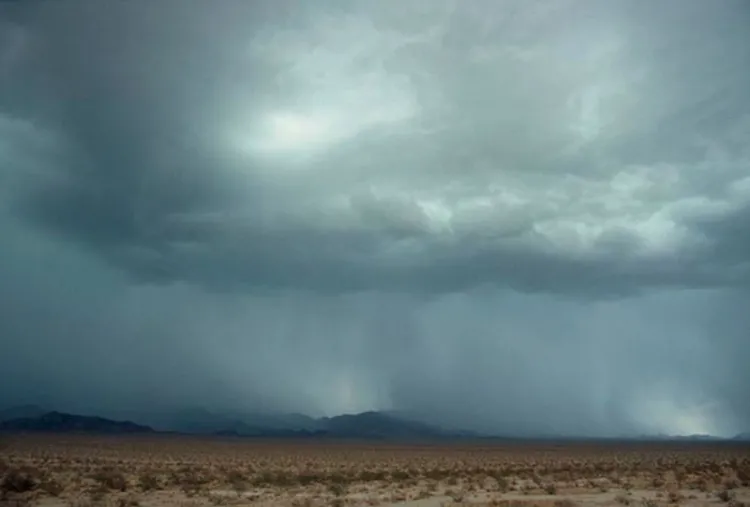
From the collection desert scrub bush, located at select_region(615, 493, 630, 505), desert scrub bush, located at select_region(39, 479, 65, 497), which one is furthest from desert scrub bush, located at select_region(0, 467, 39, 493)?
desert scrub bush, located at select_region(615, 493, 630, 505)

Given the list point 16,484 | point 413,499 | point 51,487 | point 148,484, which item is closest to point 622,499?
point 413,499

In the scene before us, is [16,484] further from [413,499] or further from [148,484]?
[413,499]

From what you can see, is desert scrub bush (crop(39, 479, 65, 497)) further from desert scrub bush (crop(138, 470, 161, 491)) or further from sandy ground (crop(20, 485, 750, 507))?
desert scrub bush (crop(138, 470, 161, 491))

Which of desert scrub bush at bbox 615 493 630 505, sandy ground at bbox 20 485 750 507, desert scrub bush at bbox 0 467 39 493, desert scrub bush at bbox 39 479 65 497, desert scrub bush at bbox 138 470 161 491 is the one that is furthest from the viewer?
desert scrub bush at bbox 138 470 161 491

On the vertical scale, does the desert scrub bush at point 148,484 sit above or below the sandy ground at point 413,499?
above

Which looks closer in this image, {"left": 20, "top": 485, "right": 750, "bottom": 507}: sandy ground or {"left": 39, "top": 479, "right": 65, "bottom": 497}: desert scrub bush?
{"left": 20, "top": 485, "right": 750, "bottom": 507}: sandy ground

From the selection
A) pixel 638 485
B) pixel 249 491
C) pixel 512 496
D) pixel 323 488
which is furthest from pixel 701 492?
pixel 249 491

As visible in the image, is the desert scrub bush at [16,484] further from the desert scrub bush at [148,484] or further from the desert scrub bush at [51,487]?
the desert scrub bush at [148,484]

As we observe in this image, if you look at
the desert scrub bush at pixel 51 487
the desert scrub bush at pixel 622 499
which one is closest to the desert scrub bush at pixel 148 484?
the desert scrub bush at pixel 51 487

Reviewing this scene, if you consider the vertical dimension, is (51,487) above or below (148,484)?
below

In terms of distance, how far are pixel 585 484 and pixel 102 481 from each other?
29.1m

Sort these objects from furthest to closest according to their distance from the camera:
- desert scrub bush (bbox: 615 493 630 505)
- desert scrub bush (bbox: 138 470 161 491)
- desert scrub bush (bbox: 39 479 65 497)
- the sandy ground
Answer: desert scrub bush (bbox: 138 470 161 491) < desert scrub bush (bbox: 39 479 65 497) < desert scrub bush (bbox: 615 493 630 505) < the sandy ground

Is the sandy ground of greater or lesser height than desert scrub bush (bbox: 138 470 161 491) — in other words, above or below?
below

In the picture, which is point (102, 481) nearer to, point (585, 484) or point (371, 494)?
point (371, 494)
